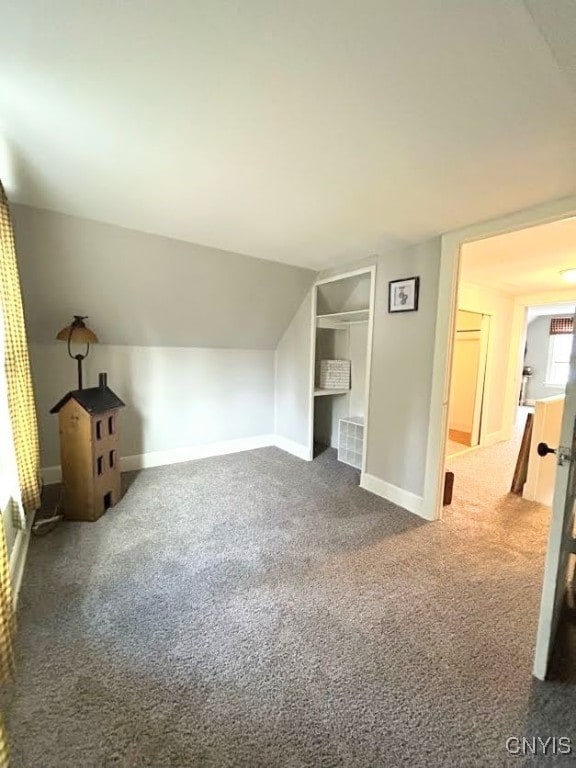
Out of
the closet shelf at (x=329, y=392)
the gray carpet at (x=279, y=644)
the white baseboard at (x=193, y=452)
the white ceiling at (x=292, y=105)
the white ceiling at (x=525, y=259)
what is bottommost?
the gray carpet at (x=279, y=644)

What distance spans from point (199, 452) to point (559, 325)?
25.7 feet

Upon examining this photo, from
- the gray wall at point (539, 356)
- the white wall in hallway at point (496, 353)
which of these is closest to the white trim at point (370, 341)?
the white wall in hallway at point (496, 353)

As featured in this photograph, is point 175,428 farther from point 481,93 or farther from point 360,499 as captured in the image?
point 481,93

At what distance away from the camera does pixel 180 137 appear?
1.40 meters

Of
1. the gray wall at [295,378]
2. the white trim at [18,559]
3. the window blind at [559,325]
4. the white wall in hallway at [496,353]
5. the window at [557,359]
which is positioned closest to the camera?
the white trim at [18,559]

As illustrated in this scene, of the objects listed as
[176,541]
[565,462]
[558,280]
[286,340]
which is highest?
[558,280]

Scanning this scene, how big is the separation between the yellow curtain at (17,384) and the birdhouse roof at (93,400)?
249 millimetres

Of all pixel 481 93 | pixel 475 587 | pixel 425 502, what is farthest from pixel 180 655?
→ pixel 481 93

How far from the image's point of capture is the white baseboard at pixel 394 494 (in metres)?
2.56

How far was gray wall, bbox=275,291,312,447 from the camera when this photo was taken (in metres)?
3.68

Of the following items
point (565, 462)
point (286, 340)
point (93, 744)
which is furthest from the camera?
point (286, 340)

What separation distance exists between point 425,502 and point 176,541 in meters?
1.78

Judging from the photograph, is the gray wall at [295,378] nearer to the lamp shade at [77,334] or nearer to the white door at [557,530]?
the lamp shade at [77,334]

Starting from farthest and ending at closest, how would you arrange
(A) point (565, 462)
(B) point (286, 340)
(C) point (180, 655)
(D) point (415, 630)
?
(B) point (286, 340), (D) point (415, 630), (C) point (180, 655), (A) point (565, 462)
